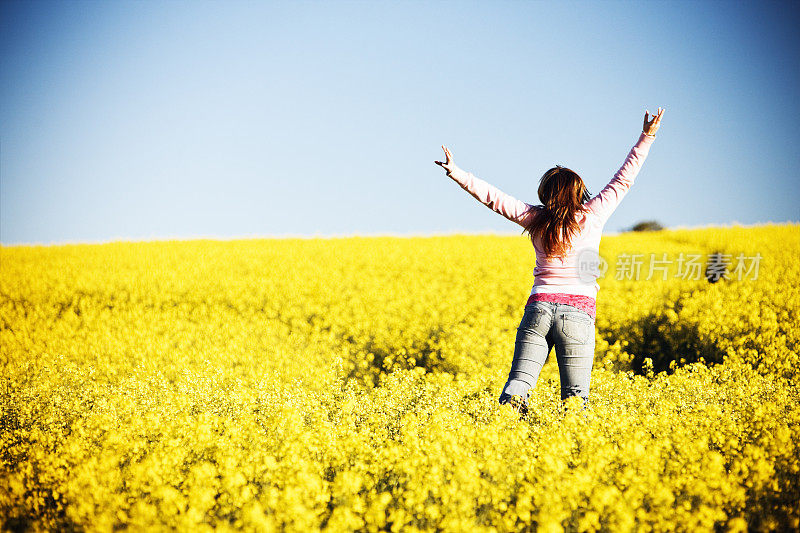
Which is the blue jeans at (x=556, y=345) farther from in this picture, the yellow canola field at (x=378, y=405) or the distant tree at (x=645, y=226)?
the distant tree at (x=645, y=226)

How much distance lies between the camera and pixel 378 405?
4.76 m

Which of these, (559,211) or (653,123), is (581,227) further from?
(653,123)

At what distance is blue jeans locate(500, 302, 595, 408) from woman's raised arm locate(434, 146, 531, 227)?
584mm

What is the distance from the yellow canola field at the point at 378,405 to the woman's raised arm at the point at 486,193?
1359 millimetres

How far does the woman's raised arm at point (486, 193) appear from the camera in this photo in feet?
10.0

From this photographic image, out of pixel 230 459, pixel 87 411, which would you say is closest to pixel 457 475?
pixel 230 459

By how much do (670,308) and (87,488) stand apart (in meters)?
8.35

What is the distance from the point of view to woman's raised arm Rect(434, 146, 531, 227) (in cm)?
305

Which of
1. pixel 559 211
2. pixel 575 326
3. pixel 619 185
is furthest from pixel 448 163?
pixel 575 326

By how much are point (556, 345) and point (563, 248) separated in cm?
62
